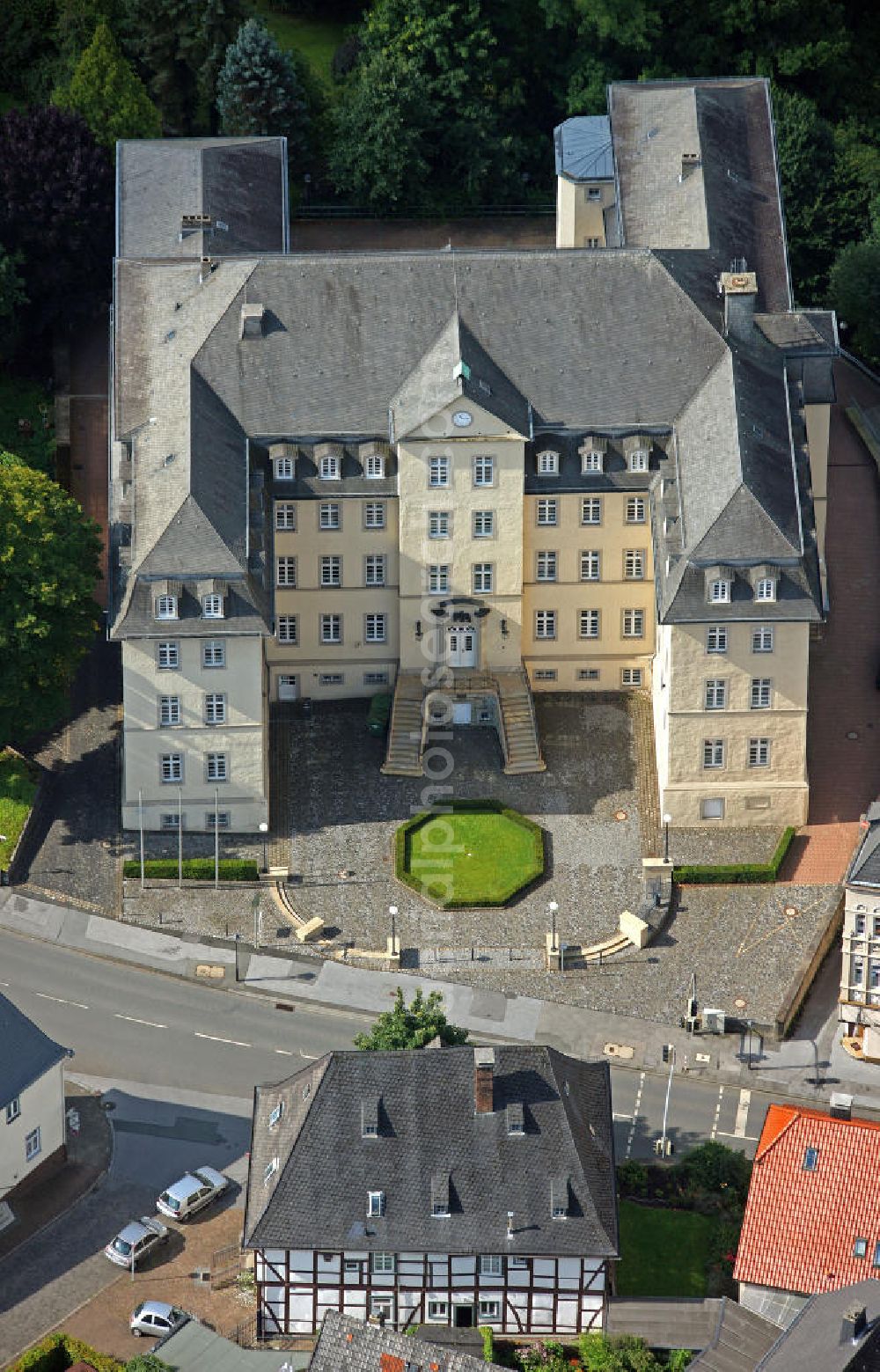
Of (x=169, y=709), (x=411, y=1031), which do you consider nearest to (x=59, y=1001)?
(x=169, y=709)

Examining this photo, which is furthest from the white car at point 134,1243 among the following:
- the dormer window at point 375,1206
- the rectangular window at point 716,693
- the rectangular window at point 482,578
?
the rectangular window at point 482,578

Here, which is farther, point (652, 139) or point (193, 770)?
point (652, 139)

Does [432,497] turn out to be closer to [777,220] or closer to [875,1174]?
[777,220]

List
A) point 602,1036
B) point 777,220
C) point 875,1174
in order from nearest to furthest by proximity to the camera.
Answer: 1. point 875,1174
2. point 602,1036
3. point 777,220

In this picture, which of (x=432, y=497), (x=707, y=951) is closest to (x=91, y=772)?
(x=432, y=497)

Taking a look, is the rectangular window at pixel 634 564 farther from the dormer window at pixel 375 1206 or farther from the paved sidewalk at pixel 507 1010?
the dormer window at pixel 375 1206

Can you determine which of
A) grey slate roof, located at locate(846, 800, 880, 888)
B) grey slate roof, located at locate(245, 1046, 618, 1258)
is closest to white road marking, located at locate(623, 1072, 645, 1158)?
grey slate roof, located at locate(245, 1046, 618, 1258)

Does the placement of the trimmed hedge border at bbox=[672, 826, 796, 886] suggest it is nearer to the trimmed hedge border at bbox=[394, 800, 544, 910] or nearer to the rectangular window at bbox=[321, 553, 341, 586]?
the trimmed hedge border at bbox=[394, 800, 544, 910]

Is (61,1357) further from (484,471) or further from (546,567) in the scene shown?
(546,567)
